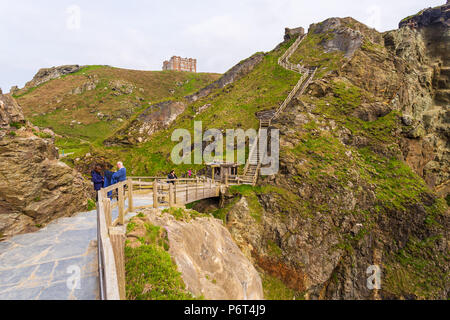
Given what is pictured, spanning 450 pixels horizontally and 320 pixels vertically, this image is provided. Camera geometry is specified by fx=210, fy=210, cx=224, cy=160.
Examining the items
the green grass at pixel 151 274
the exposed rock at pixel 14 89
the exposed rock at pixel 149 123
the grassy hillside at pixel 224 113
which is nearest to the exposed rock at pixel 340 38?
the grassy hillside at pixel 224 113

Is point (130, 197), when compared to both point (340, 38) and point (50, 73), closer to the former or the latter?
point (340, 38)

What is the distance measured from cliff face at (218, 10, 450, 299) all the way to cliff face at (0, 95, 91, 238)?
10376 millimetres

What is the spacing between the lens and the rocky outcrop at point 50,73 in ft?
251

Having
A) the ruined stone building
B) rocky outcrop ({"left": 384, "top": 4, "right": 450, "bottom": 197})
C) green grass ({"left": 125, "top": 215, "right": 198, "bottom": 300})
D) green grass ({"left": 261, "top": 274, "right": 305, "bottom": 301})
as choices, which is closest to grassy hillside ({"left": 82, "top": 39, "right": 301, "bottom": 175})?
green grass ({"left": 261, "top": 274, "right": 305, "bottom": 301})

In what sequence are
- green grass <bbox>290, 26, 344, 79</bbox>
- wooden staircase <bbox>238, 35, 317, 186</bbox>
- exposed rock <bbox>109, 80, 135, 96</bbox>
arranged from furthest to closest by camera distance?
exposed rock <bbox>109, 80, 135, 96</bbox> < green grass <bbox>290, 26, 344, 79</bbox> < wooden staircase <bbox>238, 35, 317, 186</bbox>

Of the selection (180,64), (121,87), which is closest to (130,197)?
(121,87)

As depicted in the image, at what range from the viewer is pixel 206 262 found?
8297mm

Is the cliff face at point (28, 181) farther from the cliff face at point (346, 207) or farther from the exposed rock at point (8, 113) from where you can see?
the cliff face at point (346, 207)

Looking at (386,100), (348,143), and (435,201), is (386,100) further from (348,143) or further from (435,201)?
(435,201)

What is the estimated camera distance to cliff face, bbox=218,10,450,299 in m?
14.6

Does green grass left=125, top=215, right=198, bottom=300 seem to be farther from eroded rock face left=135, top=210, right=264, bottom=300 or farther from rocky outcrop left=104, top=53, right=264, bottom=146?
rocky outcrop left=104, top=53, right=264, bottom=146

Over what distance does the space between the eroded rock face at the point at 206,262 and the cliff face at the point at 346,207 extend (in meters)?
4.70
